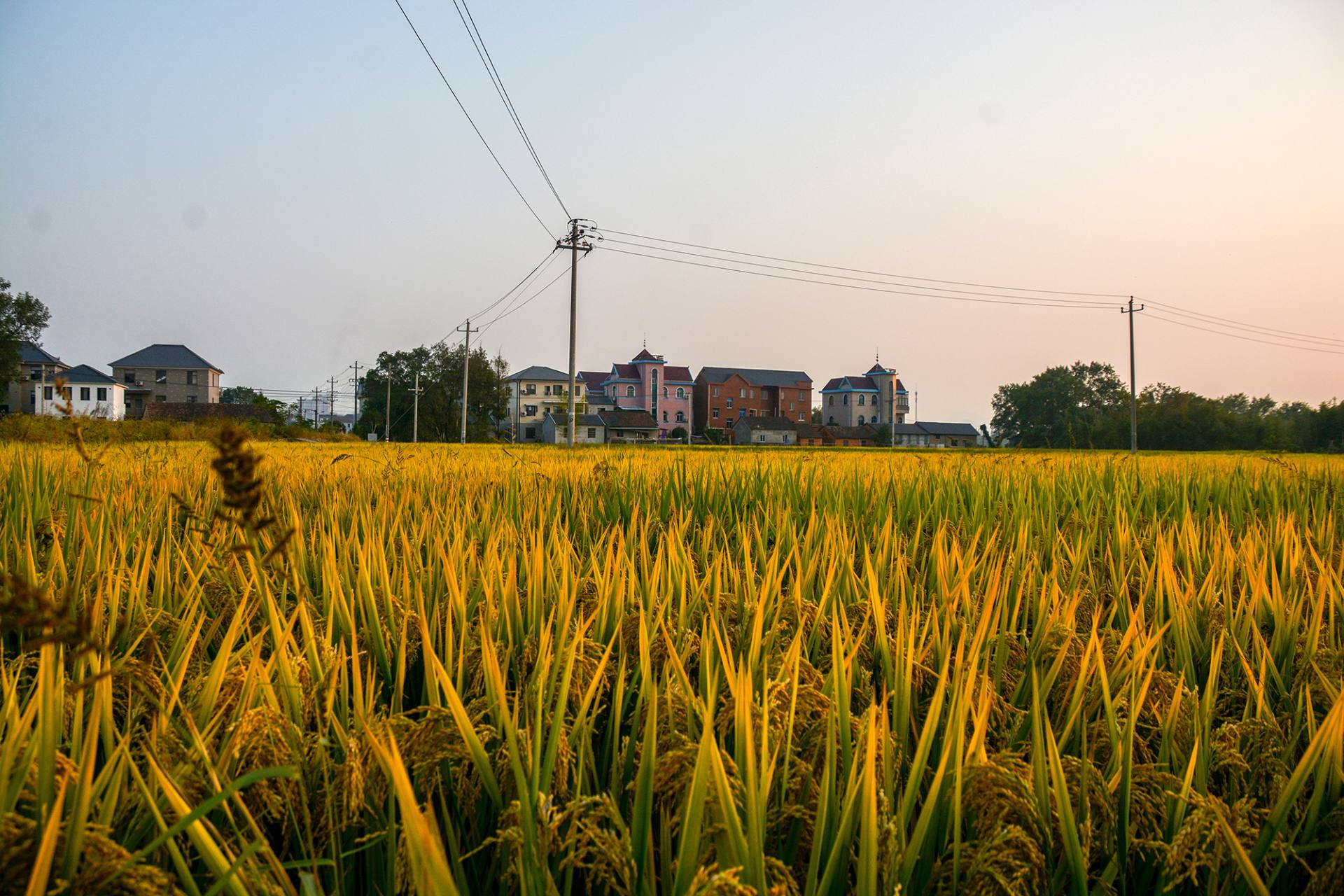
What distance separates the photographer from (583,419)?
80.3 meters

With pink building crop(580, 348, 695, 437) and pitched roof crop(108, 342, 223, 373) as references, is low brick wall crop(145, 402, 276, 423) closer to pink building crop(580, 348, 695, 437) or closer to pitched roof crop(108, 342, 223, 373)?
pitched roof crop(108, 342, 223, 373)

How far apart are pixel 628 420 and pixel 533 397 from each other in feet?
51.0

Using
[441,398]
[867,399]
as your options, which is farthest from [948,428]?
[441,398]

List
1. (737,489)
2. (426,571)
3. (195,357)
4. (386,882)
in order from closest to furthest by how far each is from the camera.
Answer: (386,882), (426,571), (737,489), (195,357)

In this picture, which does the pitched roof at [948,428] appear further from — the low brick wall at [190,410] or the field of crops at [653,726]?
the field of crops at [653,726]

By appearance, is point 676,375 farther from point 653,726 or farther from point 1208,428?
point 653,726

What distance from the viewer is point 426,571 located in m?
2.17

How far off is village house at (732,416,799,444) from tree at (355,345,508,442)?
93.8ft

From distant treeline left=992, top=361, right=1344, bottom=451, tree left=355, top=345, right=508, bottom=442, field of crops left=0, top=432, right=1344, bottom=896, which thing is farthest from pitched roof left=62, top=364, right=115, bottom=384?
field of crops left=0, top=432, right=1344, bottom=896

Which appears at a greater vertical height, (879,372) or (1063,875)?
(879,372)

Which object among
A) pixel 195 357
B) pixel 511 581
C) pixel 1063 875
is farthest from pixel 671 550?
pixel 195 357

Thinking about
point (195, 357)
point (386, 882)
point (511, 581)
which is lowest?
point (386, 882)

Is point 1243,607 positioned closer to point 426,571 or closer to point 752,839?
point 752,839

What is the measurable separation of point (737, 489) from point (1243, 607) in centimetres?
251
